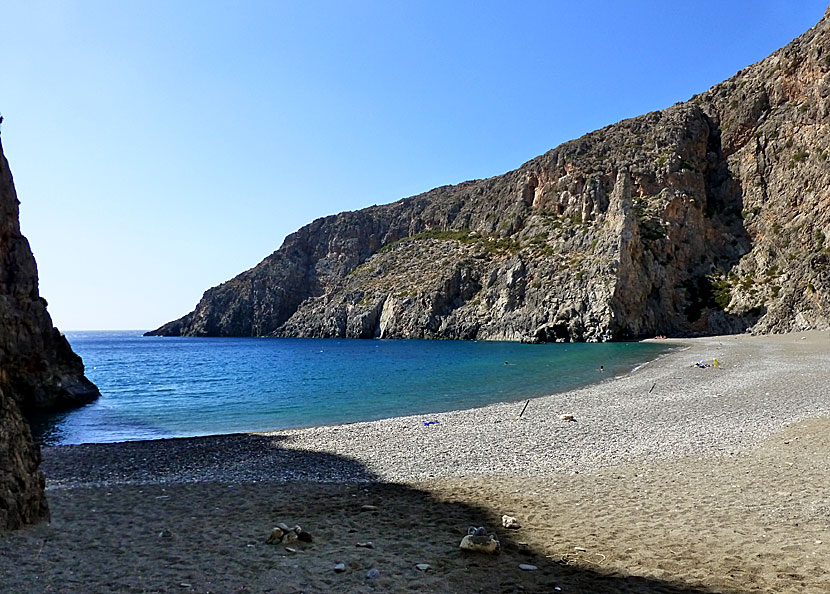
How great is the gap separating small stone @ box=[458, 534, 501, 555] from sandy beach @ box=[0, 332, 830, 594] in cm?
15

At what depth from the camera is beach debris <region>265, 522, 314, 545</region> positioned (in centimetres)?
783

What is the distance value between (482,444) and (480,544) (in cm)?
894

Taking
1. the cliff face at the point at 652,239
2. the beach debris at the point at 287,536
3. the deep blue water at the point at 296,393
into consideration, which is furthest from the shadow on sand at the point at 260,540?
the cliff face at the point at 652,239

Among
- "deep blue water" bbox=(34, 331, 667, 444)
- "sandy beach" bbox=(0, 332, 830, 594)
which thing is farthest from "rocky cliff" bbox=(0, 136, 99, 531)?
"sandy beach" bbox=(0, 332, 830, 594)

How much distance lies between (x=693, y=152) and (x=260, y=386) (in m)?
101

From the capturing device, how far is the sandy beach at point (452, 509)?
21.2 ft

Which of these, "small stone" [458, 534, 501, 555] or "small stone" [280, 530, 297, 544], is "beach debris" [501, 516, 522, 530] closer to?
"small stone" [458, 534, 501, 555]

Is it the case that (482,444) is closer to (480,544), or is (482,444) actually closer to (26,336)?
(480,544)

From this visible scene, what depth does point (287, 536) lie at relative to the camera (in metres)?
7.88

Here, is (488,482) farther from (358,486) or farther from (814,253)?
(814,253)

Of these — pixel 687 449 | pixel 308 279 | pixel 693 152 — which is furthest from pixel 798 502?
pixel 308 279

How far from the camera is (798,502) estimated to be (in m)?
8.95

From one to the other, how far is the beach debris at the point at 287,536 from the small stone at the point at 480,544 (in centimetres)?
233

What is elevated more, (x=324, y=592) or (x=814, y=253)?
(x=814, y=253)
